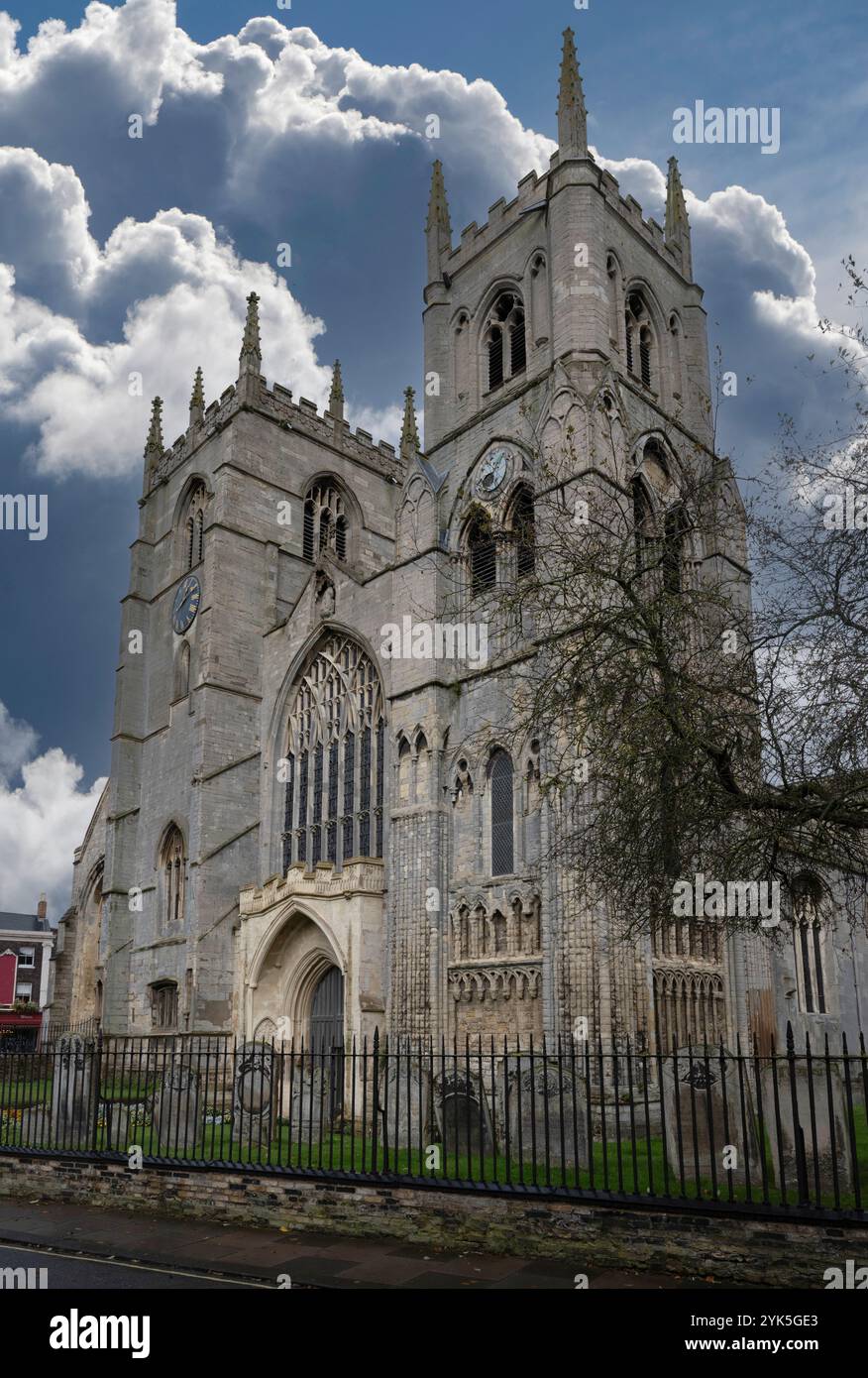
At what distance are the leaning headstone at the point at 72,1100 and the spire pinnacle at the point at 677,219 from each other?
25050mm

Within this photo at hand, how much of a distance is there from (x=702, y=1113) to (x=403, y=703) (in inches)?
562

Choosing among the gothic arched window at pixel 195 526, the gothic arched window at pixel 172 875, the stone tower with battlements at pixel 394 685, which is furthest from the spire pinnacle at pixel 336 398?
the gothic arched window at pixel 172 875

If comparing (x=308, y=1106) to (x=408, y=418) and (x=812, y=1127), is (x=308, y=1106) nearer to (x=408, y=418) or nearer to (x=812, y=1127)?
(x=812, y=1127)

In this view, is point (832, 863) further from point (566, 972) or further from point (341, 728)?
point (341, 728)

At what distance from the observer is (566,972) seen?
18.5 m

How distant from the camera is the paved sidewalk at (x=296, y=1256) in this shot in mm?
8430

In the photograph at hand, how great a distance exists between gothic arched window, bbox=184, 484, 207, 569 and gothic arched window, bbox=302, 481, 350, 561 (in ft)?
11.3

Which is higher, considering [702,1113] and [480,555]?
[480,555]

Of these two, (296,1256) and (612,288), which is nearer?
(296,1256)

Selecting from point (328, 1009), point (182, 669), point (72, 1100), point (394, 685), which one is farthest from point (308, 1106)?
point (182, 669)

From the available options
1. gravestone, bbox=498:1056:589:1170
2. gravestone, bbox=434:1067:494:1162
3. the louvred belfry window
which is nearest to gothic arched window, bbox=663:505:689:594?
gravestone, bbox=498:1056:589:1170

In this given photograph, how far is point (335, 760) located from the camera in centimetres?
2705

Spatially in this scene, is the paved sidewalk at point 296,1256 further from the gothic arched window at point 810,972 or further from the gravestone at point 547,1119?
the gothic arched window at point 810,972

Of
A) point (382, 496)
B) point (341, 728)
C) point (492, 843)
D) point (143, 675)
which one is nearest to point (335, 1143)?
point (492, 843)
